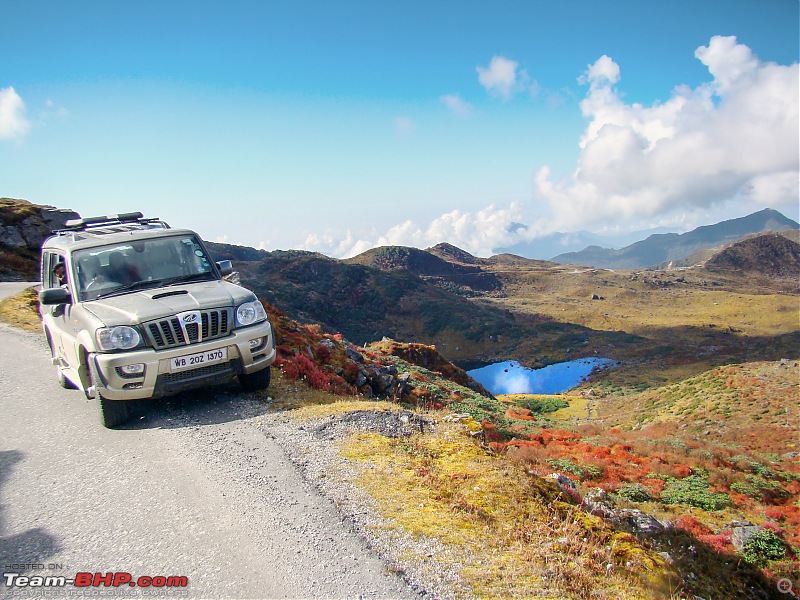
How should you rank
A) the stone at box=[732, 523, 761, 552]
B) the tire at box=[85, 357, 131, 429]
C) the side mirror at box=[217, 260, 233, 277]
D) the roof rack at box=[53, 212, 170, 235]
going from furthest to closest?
the stone at box=[732, 523, 761, 552] < the roof rack at box=[53, 212, 170, 235] < the side mirror at box=[217, 260, 233, 277] < the tire at box=[85, 357, 131, 429]

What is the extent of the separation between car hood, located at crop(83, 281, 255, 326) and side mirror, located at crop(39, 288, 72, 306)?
472 mm

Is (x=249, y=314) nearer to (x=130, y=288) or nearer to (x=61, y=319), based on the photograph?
(x=130, y=288)

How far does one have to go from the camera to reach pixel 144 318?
7422 millimetres

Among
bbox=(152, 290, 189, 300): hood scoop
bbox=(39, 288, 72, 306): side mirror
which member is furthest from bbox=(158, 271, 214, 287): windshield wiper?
bbox=(39, 288, 72, 306): side mirror

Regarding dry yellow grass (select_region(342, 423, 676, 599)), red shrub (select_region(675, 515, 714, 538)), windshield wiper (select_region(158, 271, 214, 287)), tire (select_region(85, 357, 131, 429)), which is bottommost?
red shrub (select_region(675, 515, 714, 538))

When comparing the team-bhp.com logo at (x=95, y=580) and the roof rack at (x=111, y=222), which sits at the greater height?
the roof rack at (x=111, y=222)

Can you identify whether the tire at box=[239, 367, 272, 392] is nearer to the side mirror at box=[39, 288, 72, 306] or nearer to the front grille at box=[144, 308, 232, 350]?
the front grille at box=[144, 308, 232, 350]

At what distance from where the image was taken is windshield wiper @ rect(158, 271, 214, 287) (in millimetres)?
8906

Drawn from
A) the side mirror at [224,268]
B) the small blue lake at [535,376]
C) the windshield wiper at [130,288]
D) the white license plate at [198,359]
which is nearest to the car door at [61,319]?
the windshield wiper at [130,288]

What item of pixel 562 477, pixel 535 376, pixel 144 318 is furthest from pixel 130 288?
pixel 535 376

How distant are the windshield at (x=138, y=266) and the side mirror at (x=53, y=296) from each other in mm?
228

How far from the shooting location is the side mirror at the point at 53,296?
802 cm

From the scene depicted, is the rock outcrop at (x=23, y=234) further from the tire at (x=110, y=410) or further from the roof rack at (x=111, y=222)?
the tire at (x=110, y=410)

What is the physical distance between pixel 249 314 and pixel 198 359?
126 centimetres
